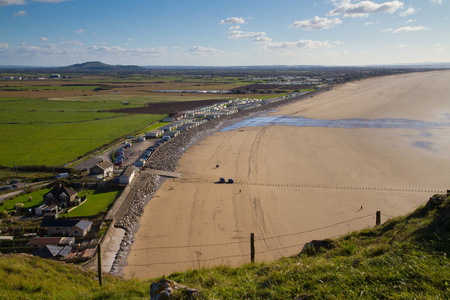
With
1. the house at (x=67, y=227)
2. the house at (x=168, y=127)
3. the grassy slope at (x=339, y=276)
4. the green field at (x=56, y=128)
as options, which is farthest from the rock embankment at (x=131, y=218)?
the house at (x=168, y=127)

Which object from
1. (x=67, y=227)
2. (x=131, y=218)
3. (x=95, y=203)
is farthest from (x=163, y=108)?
(x=67, y=227)

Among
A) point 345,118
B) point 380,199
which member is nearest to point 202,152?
point 380,199

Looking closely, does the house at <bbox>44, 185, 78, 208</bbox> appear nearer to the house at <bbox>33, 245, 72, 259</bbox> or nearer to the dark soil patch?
the house at <bbox>33, 245, 72, 259</bbox>

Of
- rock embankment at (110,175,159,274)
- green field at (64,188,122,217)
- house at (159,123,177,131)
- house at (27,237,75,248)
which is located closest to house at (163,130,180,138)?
house at (159,123,177,131)

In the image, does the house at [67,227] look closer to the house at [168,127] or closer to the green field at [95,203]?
the green field at [95,203]

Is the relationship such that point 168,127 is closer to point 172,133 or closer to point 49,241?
point 172,133
